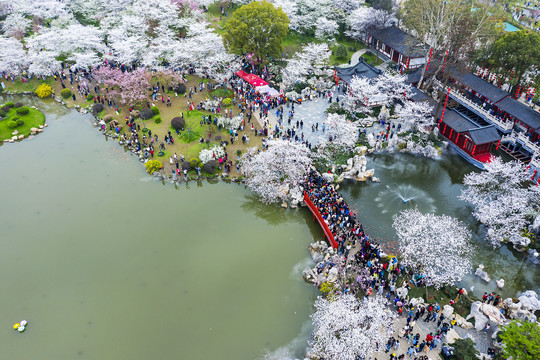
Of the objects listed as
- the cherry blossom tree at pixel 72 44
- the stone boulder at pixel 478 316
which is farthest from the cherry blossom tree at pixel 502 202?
the cherry blossom tree at pixel 72 44

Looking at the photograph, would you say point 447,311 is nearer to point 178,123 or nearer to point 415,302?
point 415,302

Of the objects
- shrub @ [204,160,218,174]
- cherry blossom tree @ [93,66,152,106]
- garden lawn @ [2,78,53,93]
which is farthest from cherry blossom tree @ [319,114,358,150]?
garden lawn @ [2,78,53,93]

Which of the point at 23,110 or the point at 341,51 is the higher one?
the point at 341,51

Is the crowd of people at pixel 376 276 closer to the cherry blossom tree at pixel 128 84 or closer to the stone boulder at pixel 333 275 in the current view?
the stone boulder at pixel 333 275

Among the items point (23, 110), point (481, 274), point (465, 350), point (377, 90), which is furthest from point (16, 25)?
point (465, 350)

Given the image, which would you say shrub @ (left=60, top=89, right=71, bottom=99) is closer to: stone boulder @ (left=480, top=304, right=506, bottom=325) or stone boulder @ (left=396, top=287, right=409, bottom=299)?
stone boulder @ (left=396, top=287, right=409, bottom=299)

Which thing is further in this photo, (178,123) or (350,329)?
(178,123)

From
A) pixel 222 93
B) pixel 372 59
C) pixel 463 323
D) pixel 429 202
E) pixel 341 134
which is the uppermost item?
pixel 372 59
